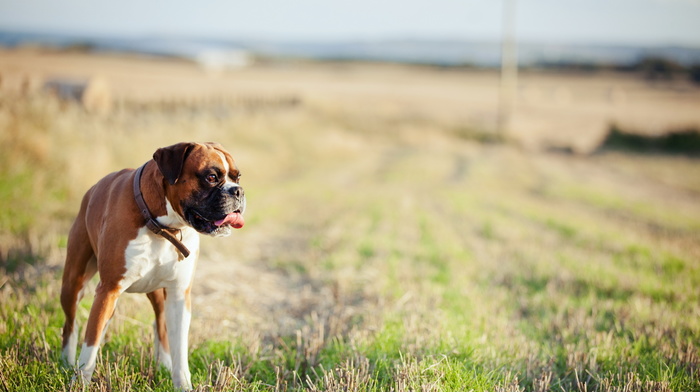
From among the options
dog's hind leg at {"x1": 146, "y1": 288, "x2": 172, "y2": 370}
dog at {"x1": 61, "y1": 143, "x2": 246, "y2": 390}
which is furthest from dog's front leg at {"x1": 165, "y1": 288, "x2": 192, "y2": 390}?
dog's hind leg at {"x1": 146, "y1": 288, "x2": 172, "y2": 370}

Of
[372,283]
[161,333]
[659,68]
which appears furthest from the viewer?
[659,68]

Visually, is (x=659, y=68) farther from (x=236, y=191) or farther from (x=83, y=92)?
(x=236, y=191)

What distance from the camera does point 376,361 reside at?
13.8 feet

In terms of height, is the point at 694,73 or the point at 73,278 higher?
the point at 694,73

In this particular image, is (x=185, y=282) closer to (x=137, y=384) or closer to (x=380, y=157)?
(x=137, y=384)

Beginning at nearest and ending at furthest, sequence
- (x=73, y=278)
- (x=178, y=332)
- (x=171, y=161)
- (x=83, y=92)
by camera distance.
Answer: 1. (x=171, y=161)
2. (x=178, y=332)
3. (x=73, y=278)
4. (x=83, y=92)

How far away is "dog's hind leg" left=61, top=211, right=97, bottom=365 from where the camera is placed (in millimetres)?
3885

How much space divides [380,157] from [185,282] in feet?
66.5

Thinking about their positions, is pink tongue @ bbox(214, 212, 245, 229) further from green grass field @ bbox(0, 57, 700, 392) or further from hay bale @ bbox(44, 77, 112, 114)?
hay bale @ bbox(44, 77, 112, 114)

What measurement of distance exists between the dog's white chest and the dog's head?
25cm

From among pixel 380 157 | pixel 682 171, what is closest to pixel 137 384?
pixel 380 157

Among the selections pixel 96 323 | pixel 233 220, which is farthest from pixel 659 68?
pixel 96 323

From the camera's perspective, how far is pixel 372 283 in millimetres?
6695

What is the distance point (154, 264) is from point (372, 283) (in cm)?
361
